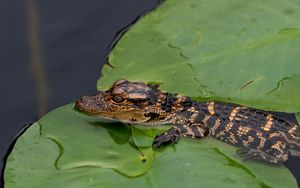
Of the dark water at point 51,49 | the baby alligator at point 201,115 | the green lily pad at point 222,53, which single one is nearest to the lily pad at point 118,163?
the baby alligator at point 201,115

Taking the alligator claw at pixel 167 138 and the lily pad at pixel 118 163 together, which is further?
the alligator claw at pixel 167 138

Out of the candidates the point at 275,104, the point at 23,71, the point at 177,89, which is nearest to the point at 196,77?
the point at 177,89

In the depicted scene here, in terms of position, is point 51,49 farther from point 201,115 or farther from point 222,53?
point 222,53

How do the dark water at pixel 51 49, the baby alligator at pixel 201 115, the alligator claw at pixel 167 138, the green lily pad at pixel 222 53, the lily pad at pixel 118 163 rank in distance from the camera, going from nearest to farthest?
the lily pad at pixel 118 163, the alligator claw at pixel 167 138, the green lily pad at pixel 222 53, the baby alligator at pixel 201 115, the dark water at pixel 51 49

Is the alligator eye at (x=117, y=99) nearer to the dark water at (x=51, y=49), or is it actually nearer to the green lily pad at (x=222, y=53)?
the green lily pad at (x=222, y=53)

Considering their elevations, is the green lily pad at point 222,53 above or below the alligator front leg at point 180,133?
above

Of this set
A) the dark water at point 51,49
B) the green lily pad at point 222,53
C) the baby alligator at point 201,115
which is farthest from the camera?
the dark water at point 51,49

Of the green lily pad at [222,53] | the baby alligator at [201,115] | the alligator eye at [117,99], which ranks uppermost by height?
the green lily pad at [222,53]

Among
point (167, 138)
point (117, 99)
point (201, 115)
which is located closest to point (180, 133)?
point (167, 138)
